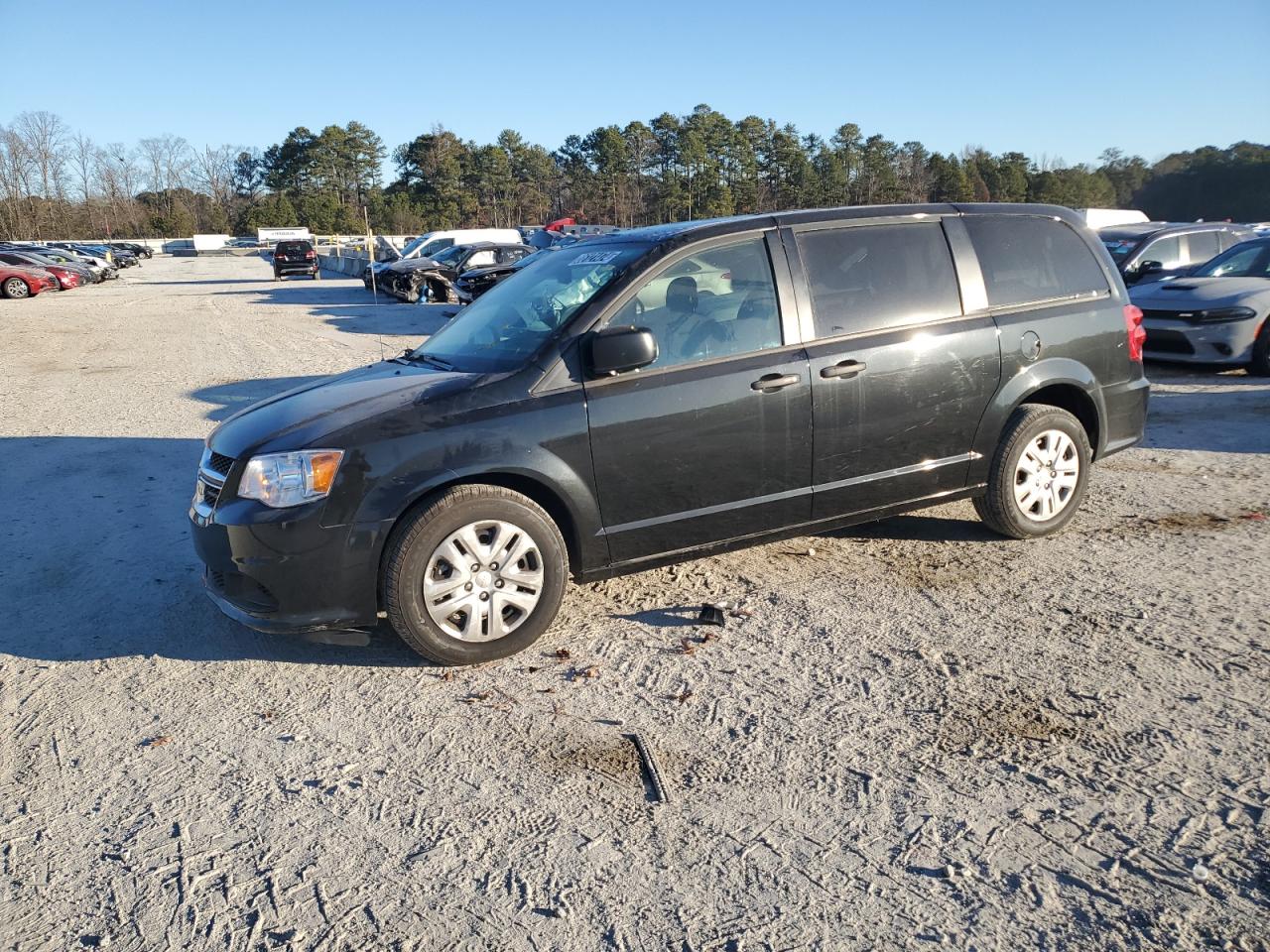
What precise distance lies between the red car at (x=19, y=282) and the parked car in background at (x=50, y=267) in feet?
4.23

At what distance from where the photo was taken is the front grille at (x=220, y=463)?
4.23m

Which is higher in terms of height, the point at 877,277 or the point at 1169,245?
the point at 1169,245

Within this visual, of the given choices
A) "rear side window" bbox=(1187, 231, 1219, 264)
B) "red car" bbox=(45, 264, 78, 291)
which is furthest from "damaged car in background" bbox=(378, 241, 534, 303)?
"red car" bbox=(45, 264, 78, 291)

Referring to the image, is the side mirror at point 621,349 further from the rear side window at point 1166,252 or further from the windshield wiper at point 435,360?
the rear side window at point 1166,252

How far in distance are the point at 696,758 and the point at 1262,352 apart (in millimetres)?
10339

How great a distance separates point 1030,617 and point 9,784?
4273 millimetres

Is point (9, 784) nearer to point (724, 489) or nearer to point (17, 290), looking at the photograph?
point (724, 489)

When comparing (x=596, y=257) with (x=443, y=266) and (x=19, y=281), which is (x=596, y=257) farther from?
(x=19, y=281)

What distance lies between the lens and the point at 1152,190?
7456 centimetres

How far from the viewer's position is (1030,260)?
547cm

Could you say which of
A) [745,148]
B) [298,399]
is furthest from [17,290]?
[745,148]

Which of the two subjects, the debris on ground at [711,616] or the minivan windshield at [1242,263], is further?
the minivan windshield at [1242,263]

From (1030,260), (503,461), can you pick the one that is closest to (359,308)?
(1030,260)

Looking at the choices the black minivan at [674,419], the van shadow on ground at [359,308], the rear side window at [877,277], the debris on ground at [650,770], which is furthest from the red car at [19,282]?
the debris on ground at [650,770]
